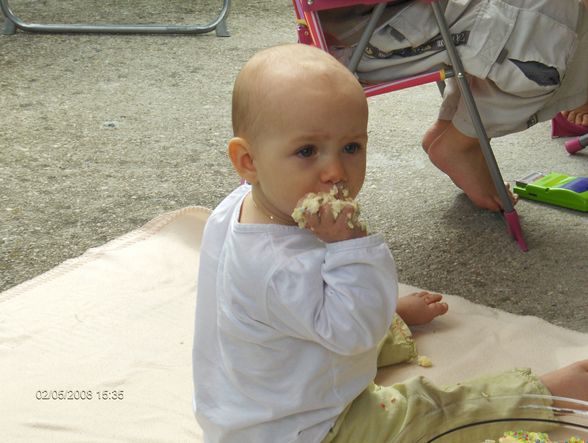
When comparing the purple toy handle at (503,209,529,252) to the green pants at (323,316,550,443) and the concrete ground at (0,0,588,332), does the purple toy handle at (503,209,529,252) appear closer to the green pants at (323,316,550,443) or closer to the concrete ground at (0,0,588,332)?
the concrete ground at (0,0,588,332)

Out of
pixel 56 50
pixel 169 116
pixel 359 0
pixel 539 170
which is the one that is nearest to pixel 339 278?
pixel 359 0

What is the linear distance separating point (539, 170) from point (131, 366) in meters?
1.33

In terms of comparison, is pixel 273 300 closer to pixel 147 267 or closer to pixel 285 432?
pixel 285 432

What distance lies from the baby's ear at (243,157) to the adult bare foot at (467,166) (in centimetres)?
104

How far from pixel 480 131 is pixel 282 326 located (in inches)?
39.0

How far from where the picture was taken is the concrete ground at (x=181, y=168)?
6.03 feet

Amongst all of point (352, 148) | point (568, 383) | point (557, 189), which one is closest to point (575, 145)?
point (557, 189)

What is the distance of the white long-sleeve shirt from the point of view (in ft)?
3.19

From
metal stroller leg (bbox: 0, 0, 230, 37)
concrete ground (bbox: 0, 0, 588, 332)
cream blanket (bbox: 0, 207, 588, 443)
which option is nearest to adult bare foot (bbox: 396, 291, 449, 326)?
cream blanket (bbox: 0, 207, 588, 443)

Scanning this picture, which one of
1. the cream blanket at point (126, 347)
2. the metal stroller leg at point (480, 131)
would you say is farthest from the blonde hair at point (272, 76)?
the metal stroller leg at point (480, 131)

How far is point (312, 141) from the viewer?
3.27 feet

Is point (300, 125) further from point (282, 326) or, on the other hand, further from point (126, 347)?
point (126, 347)

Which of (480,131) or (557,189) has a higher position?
(480,131)

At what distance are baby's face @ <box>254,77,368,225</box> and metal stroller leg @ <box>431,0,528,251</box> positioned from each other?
31.8 inches
